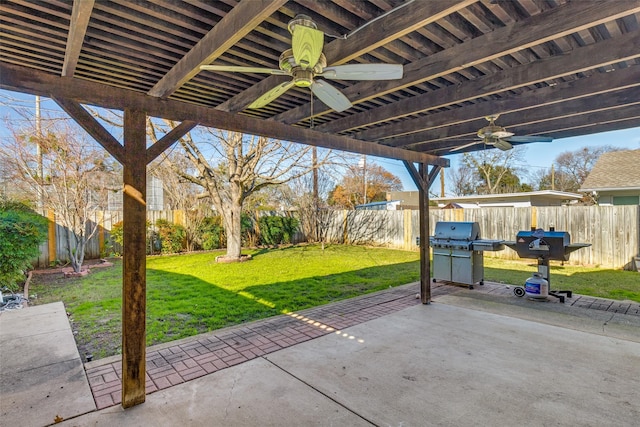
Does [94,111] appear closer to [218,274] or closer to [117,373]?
[218,274]

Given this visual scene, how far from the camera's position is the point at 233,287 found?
6.22 m

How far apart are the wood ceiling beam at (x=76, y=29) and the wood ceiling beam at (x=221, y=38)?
22.5 inches

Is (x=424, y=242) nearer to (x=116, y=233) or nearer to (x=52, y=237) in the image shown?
(x=116, y=233)

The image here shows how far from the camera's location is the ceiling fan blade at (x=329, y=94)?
7.41 feet

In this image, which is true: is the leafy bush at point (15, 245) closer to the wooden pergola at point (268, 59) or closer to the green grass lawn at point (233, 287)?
the green grass lawn at point (233, 287)

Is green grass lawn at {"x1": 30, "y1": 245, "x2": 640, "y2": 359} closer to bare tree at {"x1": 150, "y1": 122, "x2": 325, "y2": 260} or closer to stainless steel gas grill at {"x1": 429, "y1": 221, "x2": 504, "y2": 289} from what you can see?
stainless steel gas grill at {"x1": 429, "y1": 221, "x2": 504, "y2": 289}

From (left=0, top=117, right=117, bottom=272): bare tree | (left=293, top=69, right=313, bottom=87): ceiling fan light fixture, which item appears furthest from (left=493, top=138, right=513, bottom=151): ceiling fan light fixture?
(left=0, top=117, right=117, bottom=272): bare tree

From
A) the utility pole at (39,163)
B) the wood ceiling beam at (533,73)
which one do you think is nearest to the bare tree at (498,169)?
the wood ceiling beam at (533,73)

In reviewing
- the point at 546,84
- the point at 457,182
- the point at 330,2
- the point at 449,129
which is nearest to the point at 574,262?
the point at 449,129

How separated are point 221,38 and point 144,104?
1032mm

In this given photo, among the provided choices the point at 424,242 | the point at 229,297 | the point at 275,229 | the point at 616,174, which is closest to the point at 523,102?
the point at 424,242

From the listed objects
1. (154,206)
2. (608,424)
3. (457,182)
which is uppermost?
(457,182)

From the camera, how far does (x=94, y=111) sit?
26.3 ft

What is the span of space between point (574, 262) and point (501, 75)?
25.7 feet
